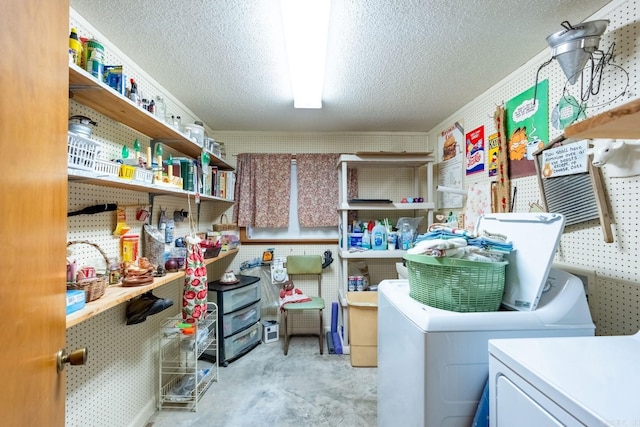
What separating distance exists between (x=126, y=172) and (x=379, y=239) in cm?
213

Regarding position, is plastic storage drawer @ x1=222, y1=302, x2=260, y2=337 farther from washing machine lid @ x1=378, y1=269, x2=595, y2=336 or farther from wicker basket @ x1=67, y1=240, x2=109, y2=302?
washing machine lid @ x1=378, y1=269, x2=595, y2=336

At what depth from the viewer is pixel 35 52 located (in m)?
0.63

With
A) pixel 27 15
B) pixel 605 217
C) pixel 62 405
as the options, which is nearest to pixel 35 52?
pixel 27 15

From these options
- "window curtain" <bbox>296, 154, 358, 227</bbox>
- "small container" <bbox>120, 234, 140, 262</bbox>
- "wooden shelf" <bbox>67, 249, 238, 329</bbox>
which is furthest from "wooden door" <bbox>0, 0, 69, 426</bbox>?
"window curtain" <bbox>296, 154, 358, 227</bbox>

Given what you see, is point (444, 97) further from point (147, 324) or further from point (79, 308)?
point (147, 324)

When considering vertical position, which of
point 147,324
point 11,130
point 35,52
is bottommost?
point 147,324

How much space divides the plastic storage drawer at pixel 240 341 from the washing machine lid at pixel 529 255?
2.19 meters

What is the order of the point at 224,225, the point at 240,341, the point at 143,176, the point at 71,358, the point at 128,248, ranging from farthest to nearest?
the point at 224,225, the point at 240,341, the point at 128,248, the point at 143,176, the point at 71,358

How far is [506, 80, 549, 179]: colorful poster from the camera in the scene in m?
1.53

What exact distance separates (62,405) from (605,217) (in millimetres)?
2061

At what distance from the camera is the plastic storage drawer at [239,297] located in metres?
2.43

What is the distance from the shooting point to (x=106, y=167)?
3.92 feet

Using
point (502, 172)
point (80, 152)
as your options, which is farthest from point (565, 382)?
point (80, 152)

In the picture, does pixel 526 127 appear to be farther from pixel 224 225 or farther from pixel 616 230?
pixel 224 225
